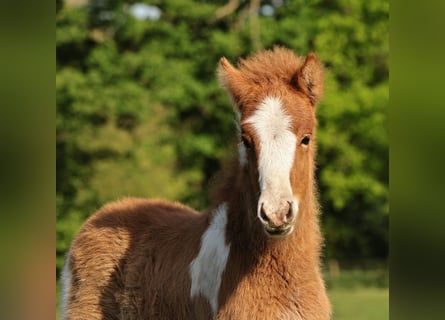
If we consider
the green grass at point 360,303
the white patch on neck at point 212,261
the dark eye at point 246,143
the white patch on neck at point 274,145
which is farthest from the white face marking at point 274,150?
the green grass at point 360,303

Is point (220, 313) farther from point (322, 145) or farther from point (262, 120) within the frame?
point (322, 145)

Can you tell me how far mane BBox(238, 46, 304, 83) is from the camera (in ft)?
15.5

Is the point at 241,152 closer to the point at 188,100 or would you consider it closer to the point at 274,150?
the point at 274,150

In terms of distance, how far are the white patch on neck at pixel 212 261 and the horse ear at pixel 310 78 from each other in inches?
39.7

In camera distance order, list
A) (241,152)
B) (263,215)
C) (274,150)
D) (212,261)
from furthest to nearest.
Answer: (212,261), (241,152), (274,150), (263,215)

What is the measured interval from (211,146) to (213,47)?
13.5 feet

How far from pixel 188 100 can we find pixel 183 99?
296 mm

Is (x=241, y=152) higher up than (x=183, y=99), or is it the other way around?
(x=183, y=99)

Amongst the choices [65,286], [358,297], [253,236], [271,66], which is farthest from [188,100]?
[253,236]

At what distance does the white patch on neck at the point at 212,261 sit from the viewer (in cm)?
474

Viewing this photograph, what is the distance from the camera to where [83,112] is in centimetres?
2770

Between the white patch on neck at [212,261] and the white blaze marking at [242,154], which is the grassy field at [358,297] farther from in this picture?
the white blaze marking at [242,154]

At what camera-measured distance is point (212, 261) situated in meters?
4.82

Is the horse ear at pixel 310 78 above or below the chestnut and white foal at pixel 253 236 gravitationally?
above
